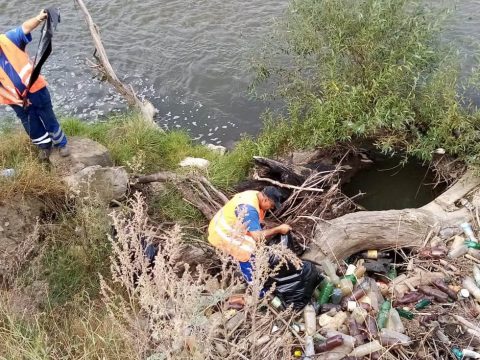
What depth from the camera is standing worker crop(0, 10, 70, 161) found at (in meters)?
6.03

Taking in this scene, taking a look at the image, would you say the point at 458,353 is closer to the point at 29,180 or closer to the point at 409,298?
the point at 409,298

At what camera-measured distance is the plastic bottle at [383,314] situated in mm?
4848

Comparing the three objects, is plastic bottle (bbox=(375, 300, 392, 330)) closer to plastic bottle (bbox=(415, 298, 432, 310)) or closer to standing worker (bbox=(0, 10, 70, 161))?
plastic bottle (bbox=(415, 298, 432, 310))

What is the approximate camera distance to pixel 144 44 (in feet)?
35.8

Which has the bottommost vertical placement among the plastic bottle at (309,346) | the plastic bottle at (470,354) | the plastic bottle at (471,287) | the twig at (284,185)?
the plastic bottle at (471,287)

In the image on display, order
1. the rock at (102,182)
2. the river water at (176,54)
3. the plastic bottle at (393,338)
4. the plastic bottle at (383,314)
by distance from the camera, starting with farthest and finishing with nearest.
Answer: the river water at (176,54) → the rock at (102,182) → the plastic bottle at (383,314) → the plastic bottle at (393,338)

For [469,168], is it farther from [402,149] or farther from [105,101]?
[105,101]

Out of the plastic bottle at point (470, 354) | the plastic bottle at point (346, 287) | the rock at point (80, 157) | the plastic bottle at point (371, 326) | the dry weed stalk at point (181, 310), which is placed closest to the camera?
the dry weed stalk at point (181, 310)

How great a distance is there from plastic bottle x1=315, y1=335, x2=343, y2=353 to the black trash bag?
0.56 m

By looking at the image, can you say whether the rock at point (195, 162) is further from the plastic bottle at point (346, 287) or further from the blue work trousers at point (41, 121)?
the plastic bottle at point (346, 287)

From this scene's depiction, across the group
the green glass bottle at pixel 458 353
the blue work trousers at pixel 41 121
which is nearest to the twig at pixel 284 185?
the green glass bottle at pixel 458 353

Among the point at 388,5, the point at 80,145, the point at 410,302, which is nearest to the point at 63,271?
the point at 80,145

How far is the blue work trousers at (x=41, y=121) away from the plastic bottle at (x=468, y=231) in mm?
5285

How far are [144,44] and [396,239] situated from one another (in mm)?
7308
